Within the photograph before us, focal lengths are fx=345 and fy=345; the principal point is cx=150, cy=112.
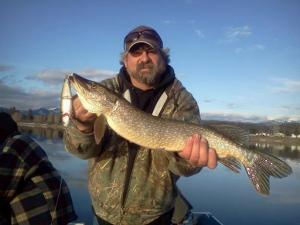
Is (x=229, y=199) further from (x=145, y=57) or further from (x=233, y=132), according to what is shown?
(x=145, y=57)

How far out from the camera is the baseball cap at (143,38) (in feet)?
14.0

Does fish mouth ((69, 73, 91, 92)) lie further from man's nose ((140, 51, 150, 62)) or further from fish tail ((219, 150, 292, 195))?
fish tail ((219, 150, 292, 195))

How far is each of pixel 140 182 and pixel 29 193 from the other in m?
1.19

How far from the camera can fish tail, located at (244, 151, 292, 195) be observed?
3.76m

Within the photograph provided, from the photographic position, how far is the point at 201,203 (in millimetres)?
13742

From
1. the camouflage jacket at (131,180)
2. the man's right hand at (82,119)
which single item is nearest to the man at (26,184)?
the camouflage jacket at (131,180)

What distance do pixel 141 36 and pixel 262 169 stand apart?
215 cm

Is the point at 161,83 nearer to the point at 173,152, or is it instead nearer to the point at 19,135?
the point at 173,152

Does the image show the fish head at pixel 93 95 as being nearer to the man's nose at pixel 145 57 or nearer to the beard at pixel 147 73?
the beard at pixel 147 73

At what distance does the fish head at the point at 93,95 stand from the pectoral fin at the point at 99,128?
0.10 meters

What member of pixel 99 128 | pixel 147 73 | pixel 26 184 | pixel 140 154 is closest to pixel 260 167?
pixel 140 154

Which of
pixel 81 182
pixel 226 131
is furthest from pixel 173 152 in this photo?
pixel 81 182

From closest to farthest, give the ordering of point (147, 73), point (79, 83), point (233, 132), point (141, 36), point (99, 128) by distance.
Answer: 1. point (99, 128)
2. point (79, 83)
3. point (233, 132)
4. point (147, 73)
5. point (141, 36)

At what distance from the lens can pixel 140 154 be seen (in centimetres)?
401
